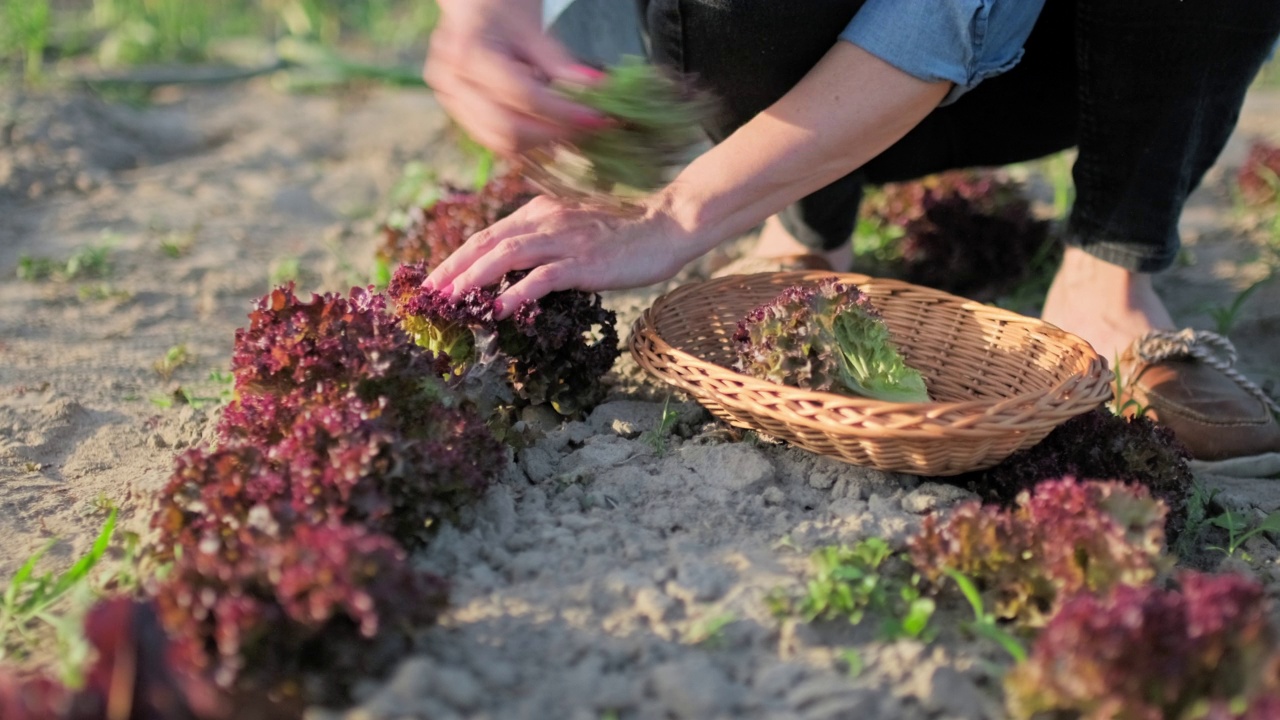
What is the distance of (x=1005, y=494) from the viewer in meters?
2.52

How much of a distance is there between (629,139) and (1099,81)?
1470 millimetres

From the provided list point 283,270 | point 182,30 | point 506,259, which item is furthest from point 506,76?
point 182,30

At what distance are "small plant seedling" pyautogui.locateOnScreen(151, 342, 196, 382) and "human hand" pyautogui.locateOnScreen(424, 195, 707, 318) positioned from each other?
1.16 m

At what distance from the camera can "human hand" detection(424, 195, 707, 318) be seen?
8.92ft

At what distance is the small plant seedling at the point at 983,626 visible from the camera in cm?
193

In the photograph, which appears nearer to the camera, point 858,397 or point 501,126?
point 501,126

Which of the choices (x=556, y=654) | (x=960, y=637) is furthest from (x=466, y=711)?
(x=960, y=637)

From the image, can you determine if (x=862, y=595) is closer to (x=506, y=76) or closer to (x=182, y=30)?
(x=506, y=76)

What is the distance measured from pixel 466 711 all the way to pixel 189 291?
9.27ft

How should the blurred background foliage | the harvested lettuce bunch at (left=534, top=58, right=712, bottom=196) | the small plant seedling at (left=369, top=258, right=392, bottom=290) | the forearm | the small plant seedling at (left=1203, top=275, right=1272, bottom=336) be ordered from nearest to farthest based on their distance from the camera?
the harvested lettuce bunch at (left=534, top=58, right=712, bottom=196) < the forearm < the small plant seedling at (left=1203, top=275, right=1272, bottom=336) < the small plant seedling at (left=369, top=258, right=392, bottom=290) < the blurred background foliage

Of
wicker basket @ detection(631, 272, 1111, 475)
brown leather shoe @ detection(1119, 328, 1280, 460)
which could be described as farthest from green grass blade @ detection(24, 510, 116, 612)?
brown leather shoe @ detection(1119, 328, 1280, 460)

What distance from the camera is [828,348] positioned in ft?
8.38

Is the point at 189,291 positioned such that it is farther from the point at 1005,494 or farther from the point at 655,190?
the point at 1005,494

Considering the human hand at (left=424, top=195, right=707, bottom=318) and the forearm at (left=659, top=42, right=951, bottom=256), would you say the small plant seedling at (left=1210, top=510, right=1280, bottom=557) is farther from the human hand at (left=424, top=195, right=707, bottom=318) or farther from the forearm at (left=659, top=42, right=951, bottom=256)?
the human hand at (left=424, top=195, right=707, bottom=318)
